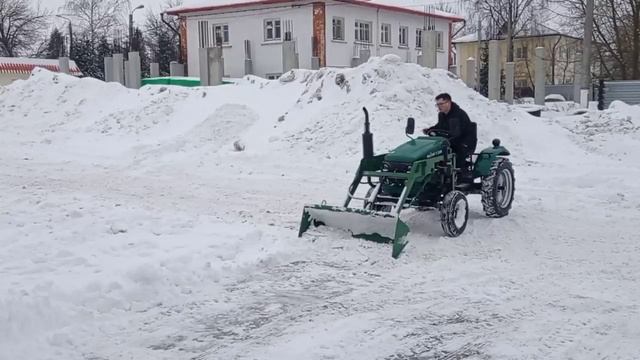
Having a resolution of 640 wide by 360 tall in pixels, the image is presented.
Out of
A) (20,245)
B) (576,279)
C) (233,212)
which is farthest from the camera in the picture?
(233,212)

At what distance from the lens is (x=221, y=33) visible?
121 ft

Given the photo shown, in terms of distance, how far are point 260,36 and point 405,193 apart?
29.0m

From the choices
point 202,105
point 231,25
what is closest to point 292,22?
point 231,25

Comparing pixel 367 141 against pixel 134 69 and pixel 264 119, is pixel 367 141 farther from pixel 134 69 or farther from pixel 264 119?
pixel 134 69

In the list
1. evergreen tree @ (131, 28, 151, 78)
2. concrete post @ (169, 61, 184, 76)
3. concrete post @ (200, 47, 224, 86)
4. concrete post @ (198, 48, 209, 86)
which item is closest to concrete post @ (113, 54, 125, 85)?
concrete post @ (169, 61, 184, 76)

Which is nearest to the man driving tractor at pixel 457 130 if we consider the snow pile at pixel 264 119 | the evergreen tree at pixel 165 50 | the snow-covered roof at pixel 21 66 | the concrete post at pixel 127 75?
the snow pile at pixel 264 119

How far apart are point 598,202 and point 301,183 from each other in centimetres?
470

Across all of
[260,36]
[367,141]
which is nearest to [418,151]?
[367,141]

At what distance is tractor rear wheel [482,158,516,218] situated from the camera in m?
8.50

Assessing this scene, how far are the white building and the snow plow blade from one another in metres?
25.1

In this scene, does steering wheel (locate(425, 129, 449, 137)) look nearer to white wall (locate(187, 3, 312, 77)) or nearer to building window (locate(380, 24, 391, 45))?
white wall (locate(187, 3, 312, 77))

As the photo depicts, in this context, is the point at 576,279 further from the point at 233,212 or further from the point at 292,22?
the point at 292,22

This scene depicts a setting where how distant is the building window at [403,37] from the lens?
1548 inches

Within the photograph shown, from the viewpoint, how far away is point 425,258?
696 centimetres
